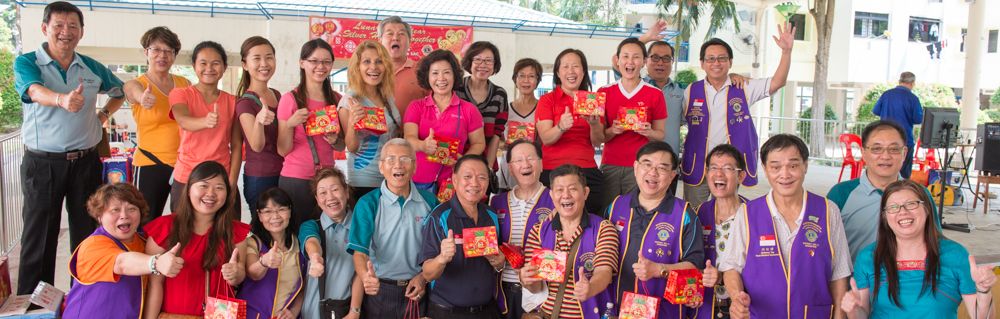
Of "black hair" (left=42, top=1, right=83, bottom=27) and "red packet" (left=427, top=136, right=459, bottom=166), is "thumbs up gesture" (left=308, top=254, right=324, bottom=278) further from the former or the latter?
"black hair" (left=42, top=1, right=83, bottom=27)

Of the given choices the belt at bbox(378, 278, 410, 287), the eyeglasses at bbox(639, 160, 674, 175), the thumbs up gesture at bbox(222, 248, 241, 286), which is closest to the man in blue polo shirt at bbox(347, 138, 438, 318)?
the belt at bbox(378, 278, 410, 287)

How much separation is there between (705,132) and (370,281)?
94.5 inches

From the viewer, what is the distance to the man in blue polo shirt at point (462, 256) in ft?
11.5

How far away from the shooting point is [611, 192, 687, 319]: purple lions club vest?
10.8 feet

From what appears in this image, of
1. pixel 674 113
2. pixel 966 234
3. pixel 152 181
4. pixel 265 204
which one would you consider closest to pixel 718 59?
pixel 674 113

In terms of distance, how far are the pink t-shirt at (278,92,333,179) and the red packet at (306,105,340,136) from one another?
17cm

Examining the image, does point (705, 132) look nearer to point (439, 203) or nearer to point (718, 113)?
point (718, 113)

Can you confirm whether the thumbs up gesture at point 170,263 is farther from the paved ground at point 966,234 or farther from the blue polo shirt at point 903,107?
the blue polo shirt at point 903,107

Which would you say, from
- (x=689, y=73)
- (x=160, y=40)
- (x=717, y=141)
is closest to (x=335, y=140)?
(x=160, y=40)

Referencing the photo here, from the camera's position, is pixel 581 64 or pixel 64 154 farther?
pixel 581 64

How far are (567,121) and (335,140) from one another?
4.31 feet

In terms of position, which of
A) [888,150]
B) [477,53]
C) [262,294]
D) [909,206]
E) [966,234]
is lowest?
[966,234]

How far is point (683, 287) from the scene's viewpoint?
311cm

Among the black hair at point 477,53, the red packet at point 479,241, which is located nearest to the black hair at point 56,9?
the black hair at point 477,53
